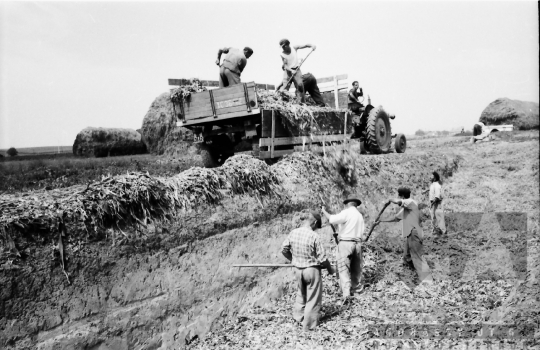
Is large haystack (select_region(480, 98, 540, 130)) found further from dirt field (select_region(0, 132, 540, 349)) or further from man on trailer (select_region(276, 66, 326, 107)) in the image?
man on trailer (select_region(276, 66, 326, 107))

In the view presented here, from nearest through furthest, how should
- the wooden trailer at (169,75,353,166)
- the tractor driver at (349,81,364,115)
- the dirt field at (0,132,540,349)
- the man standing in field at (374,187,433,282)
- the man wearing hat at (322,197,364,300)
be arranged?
1. the dirt field at (0,132,540,349)
2. the man wearing hat at (322,197,364,300)
3. the man standing in field at (374,187,433,282)
4. the wooden trailer at (169,75,353,166)
5. the tractor driver at (349,81,364,115)

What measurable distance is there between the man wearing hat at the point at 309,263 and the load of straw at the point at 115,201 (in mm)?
1665

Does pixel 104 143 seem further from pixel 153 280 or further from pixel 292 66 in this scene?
pixel 153 280

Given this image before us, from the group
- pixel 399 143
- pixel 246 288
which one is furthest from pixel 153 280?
pixel 399 143

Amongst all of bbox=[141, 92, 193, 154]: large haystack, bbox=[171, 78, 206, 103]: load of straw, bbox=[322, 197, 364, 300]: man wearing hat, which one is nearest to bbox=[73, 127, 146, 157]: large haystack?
bbox=[141, 92, 193, 154]: large haystack

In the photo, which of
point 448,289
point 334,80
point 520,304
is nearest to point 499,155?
point 334,80

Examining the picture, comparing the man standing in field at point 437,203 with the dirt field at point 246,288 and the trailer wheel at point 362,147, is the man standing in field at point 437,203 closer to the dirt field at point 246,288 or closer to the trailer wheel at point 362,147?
the dirt field at point 246,288

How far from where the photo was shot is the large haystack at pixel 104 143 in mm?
20359

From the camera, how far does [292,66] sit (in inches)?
386

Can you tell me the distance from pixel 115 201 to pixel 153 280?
3.94 ft

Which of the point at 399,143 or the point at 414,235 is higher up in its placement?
the point at 399,143

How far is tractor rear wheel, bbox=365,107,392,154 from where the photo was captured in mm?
13539

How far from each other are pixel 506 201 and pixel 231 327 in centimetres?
979

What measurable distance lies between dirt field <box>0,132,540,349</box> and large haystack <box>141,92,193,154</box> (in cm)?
1247
